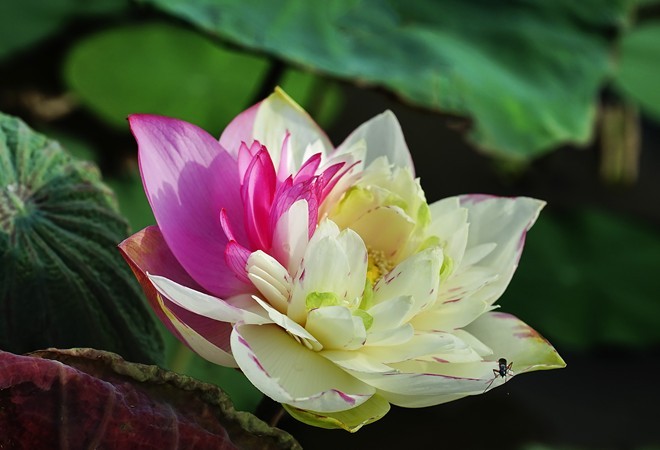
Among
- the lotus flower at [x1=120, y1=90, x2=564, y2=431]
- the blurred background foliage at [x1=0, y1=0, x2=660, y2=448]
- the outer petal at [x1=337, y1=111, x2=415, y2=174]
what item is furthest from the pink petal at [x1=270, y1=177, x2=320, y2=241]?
the blurred background foliage at [x1=0, y1=0, x2=660, y2=448]

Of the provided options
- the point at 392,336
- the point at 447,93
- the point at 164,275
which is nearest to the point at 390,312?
the point at 392,336

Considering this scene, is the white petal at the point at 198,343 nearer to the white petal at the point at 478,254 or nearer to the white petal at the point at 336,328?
the white petal at the point at 336,328

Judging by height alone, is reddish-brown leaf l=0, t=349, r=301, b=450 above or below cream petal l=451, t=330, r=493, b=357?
below

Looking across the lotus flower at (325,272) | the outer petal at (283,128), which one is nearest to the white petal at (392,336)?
the lotus flower at (325,272)

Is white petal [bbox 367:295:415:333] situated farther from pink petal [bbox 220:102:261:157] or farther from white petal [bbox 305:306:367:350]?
pink petal [bbox 220:102:261:157]

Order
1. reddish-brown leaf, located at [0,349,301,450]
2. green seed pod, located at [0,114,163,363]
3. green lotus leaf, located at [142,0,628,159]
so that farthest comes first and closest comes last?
green lotus leaf, located at [142,0,628,159], green seed pod, located at [0,114,163,363], reddish-brown leaf, located at [0,349,301,450]
